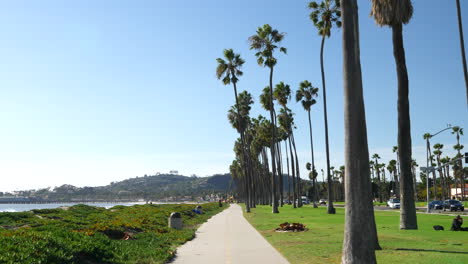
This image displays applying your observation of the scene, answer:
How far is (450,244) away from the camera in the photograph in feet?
58.3

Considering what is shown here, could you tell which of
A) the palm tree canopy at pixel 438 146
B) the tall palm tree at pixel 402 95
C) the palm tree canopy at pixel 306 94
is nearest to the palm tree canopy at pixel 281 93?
the palm tree canopy at pixel 306 94

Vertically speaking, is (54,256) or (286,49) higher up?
(286,49)

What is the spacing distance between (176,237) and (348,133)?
1326 cm

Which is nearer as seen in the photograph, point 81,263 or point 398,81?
point 81,263

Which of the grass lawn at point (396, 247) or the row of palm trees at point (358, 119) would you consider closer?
the row of palm trees at point (358, 119)

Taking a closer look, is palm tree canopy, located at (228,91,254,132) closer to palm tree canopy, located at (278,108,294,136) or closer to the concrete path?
palm tree canopy, located at (278,108,294,136)

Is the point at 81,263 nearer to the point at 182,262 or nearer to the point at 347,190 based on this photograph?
the point at 182,262

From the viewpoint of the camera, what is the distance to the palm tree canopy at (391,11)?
2458 centimetres

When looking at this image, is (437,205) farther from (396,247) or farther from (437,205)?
(396,247)

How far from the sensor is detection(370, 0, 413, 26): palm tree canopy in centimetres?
2458

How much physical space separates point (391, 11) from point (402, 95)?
4.52m

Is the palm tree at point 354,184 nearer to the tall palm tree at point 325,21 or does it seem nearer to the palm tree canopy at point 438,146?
the tall palm tree at point 325,21

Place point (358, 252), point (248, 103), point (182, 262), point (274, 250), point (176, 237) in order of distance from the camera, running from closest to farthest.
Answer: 1. point (358, 252)
2. point (182, 262)
3. point (274, 250)
4. point (176, 237)
5. point (248, 103)

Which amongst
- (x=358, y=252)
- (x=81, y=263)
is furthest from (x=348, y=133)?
(x=81, y=263)
